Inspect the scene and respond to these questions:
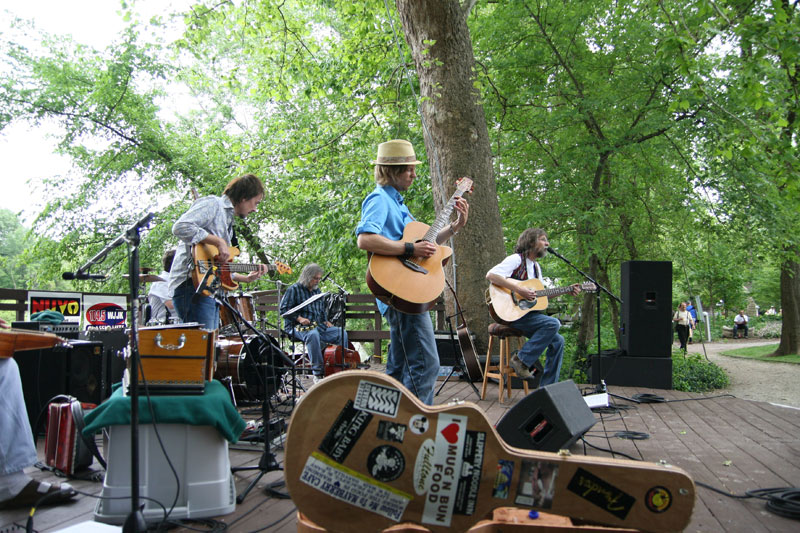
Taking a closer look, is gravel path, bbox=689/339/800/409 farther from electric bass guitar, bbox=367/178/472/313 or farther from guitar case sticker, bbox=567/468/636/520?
guitar case sticker, bbox=567/468/636/520

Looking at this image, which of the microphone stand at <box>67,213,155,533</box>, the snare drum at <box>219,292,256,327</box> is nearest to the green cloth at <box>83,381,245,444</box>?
the microphone stand at <box>67,213,155,533</box>

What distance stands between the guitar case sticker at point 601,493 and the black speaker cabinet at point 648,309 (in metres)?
5.69

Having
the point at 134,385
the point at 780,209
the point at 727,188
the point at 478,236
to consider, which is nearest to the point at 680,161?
the point at 727,188

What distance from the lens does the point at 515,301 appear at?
566cm

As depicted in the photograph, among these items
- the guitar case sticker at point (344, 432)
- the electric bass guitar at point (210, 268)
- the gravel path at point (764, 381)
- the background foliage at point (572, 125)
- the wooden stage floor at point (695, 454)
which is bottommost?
the gravel path at point (764, 381)

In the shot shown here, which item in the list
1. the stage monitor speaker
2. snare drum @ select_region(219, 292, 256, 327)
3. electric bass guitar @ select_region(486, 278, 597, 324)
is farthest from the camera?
snare drum @ select_region(219, 292, 256, 327)

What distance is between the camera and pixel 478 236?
23.8ft

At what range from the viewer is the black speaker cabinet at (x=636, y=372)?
705 cm

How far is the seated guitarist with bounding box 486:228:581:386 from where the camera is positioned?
5449mm

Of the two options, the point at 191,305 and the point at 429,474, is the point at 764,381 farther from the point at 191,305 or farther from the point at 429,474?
the point at 429,474

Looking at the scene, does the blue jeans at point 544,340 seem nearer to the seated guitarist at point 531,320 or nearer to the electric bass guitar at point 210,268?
the seated guitarist at point 531,320

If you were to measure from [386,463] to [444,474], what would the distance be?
215 millimetres

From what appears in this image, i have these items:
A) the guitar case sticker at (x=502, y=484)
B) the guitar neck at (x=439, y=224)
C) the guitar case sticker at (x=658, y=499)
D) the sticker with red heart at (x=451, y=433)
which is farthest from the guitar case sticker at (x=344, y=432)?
the guitar neck at (x=439, y=224)

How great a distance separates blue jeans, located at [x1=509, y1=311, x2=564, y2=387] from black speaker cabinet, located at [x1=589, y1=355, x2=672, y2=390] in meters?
1.90
